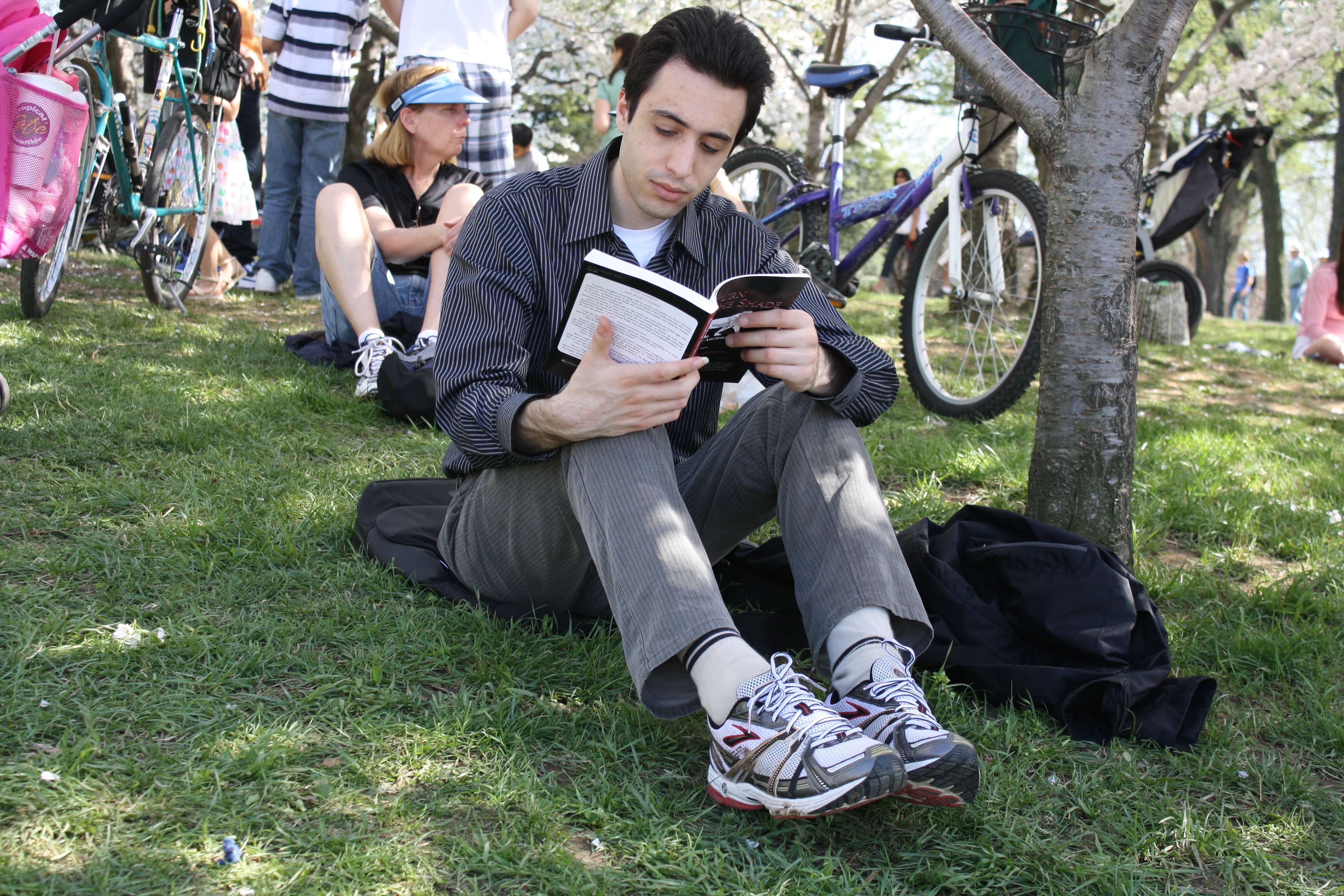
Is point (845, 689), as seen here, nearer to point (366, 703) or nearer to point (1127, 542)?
point (366, 703)

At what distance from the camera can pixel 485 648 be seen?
224cm

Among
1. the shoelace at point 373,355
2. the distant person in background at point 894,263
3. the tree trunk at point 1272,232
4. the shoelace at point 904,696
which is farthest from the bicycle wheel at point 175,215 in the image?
the tree trunk at point 1272,232

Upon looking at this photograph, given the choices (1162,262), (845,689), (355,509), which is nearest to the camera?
(845,689)

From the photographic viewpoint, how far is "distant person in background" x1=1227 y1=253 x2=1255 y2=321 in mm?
26812

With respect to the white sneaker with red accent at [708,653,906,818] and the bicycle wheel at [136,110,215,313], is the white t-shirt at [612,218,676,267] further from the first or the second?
the bicycle wheel at [136,110,215,313]

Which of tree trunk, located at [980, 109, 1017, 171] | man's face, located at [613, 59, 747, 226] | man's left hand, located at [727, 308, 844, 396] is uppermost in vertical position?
tree trunk, located at [980, 109, 1017, 171]

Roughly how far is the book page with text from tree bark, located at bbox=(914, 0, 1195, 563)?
133cm

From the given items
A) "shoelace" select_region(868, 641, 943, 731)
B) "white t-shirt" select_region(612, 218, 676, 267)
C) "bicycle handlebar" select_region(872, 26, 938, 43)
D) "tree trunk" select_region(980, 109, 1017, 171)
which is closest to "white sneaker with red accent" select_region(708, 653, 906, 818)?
"shoelace" select_region(868, 641, 943, 731)

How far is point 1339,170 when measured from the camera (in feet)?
47.6

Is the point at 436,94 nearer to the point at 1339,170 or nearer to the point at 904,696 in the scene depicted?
the point at 904,696

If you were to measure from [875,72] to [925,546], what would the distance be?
358 centimetres

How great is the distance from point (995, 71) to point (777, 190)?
334 cm

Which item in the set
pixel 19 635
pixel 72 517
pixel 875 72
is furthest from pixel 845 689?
pixel 875 72

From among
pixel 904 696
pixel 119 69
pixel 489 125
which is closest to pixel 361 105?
pixel 119 69
